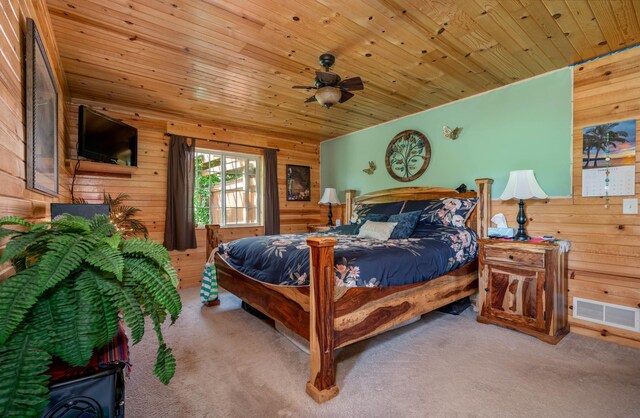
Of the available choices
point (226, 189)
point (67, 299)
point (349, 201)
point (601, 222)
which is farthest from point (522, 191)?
point (226, 189)

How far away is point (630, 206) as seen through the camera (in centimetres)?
250

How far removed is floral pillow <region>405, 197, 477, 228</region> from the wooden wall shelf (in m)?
3.63

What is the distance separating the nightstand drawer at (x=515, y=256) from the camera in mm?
2605

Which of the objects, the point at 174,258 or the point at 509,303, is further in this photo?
the point at 174,258

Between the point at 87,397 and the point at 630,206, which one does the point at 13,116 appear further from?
the point at 630,206

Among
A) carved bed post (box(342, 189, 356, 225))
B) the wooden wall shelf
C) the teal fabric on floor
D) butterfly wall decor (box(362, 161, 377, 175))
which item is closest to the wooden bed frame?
the teal fabric on floor

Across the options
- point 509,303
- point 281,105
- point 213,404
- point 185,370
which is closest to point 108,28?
point 281,105

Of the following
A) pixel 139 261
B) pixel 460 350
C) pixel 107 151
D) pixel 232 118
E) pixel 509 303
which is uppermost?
pixel 232 118

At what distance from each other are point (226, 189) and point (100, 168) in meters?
1.72

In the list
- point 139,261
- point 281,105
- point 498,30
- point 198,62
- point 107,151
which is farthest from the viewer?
point 281,105

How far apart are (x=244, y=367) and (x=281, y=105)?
299 centimetres

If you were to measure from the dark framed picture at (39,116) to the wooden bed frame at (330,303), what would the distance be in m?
1.52

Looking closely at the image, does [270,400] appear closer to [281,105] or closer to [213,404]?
[213,404]

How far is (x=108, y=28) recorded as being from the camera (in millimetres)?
2236
